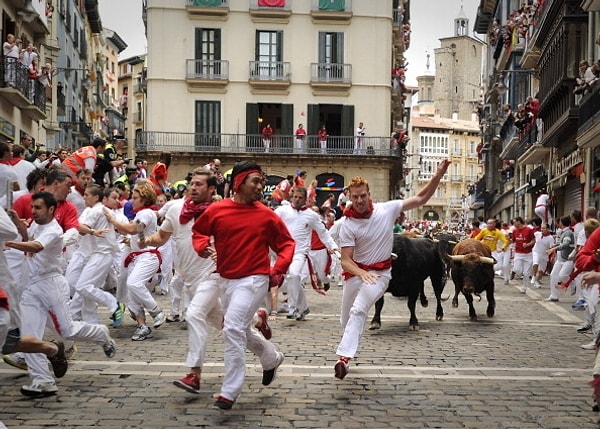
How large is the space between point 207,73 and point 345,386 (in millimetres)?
36657

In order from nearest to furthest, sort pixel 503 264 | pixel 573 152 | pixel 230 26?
pixel 503 264
pixel 573 152
pixel 230 26

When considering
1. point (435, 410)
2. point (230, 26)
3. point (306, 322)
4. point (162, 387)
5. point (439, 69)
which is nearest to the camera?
point (435, 410)

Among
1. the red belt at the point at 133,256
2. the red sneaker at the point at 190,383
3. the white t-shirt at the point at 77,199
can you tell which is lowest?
the red sneaker at the point at 190,383

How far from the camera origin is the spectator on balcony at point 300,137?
43.4 meters

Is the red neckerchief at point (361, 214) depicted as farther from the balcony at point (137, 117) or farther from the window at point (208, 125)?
the balcony at point (137, 117)

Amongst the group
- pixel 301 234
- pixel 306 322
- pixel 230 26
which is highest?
pixel 230 26

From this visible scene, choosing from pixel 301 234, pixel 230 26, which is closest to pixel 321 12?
pixel 230 26

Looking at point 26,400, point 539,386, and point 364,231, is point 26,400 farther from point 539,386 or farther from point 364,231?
point 539,386

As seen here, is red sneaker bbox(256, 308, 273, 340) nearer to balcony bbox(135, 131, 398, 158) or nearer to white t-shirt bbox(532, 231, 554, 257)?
white t-shirt bbox(532, 231, 554, 257)

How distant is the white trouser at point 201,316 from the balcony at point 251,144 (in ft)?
116

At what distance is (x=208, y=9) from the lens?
4338 centimetres

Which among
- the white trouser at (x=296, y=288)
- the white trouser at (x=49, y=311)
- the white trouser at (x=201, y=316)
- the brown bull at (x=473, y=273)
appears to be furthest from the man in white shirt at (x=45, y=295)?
the brown bull at (x=473, y=273)

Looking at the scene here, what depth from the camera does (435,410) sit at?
7328 millimetres

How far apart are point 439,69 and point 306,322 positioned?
431ft
